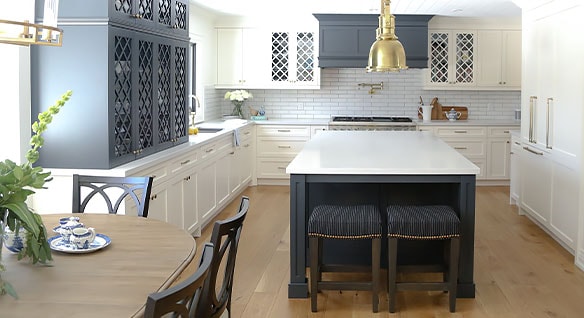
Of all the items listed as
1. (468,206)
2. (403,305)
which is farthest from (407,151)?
(403,305)

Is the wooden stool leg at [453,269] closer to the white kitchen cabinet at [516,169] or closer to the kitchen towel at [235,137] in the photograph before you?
the white kitchen cabinet at [516,169]

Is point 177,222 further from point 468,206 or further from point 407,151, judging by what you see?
point 468,206

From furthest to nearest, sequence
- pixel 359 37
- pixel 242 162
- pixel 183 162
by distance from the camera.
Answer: pixel 359 37, pixel 242 162, pixel 183 162

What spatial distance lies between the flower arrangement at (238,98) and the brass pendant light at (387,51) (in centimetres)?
447

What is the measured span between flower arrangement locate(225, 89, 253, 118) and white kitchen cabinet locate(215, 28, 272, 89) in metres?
0.17

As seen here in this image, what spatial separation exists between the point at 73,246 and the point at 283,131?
21.6 ft

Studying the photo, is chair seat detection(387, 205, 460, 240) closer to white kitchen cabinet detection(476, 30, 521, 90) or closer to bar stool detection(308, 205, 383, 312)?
bar stool detection(308, 205, 383, 312)

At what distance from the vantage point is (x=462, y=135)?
9055mm

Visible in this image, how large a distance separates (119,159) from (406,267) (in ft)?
6.60

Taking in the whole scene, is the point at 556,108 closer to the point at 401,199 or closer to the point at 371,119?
the point at 401,199

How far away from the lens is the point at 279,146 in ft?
30.1

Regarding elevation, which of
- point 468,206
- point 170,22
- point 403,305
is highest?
point 170,22

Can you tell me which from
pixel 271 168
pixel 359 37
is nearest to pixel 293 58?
pixel 359 37

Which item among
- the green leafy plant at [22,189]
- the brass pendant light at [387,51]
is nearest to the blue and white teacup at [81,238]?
the green leafy plant at [22,189]
